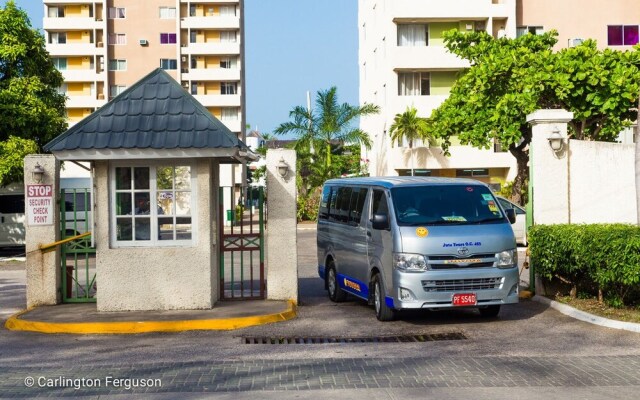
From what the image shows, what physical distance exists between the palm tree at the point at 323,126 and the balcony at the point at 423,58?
17.0ft

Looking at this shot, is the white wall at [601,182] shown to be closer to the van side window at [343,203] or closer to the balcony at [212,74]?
the van side window at [343,203]

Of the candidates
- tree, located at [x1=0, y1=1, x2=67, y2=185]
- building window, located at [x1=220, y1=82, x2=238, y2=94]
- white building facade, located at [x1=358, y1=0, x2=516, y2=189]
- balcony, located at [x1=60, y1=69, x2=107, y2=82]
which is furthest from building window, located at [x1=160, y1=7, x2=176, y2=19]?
tree, located at [x1=0, y1=1, x2=67, y2=185]

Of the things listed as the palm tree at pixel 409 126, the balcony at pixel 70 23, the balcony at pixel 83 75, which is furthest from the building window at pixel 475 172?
the balcony at pixel 70 23

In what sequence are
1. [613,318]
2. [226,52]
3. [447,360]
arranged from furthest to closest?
[226,52], [613,318], [447,360]

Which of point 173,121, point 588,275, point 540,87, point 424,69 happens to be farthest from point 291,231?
point 424,69

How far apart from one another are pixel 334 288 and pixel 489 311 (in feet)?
9.86

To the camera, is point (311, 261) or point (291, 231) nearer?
point (291, 231)

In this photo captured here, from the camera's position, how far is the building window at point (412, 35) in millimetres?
50938

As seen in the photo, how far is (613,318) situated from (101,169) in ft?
26.0

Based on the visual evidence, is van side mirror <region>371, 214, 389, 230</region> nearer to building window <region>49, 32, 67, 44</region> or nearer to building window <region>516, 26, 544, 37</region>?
building window <region>516, 26, 544, 37</region>

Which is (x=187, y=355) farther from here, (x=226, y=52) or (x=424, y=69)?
(x=226, y=52)

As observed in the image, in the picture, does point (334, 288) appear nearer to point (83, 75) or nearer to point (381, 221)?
point (381, 221)

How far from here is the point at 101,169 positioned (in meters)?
14.1

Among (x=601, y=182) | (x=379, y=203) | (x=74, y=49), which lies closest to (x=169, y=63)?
(x=74, y=49)
